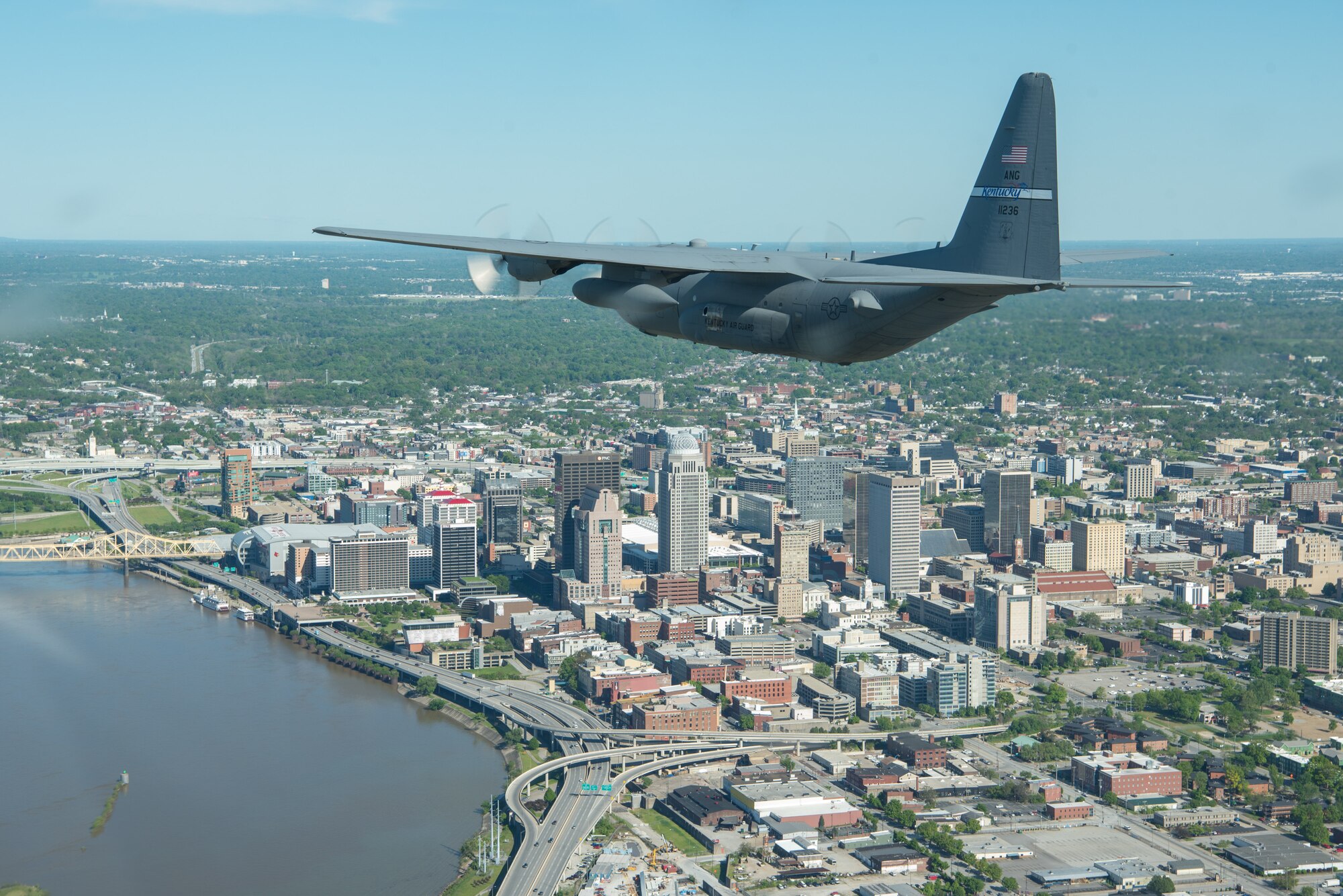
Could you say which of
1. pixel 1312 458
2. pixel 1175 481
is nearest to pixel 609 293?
pixel 1175 481

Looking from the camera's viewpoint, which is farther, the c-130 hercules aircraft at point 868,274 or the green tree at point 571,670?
the green tree at point 571,670

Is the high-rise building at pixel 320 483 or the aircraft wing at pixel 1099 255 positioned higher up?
the aircraft wing at pixel 1099 255

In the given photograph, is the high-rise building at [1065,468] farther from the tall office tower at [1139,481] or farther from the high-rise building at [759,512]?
the high-rise building at [759,512]

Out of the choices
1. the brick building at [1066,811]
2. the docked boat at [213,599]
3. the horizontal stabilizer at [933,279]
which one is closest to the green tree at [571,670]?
the docked boat at [213,599]

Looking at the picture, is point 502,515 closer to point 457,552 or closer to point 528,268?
point 457,552

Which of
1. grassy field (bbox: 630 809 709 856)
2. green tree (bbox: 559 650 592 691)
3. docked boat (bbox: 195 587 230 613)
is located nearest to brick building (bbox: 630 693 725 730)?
green tree (bbox: 559 650 592 691)

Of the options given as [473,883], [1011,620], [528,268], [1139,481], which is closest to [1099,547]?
[1011,620]
